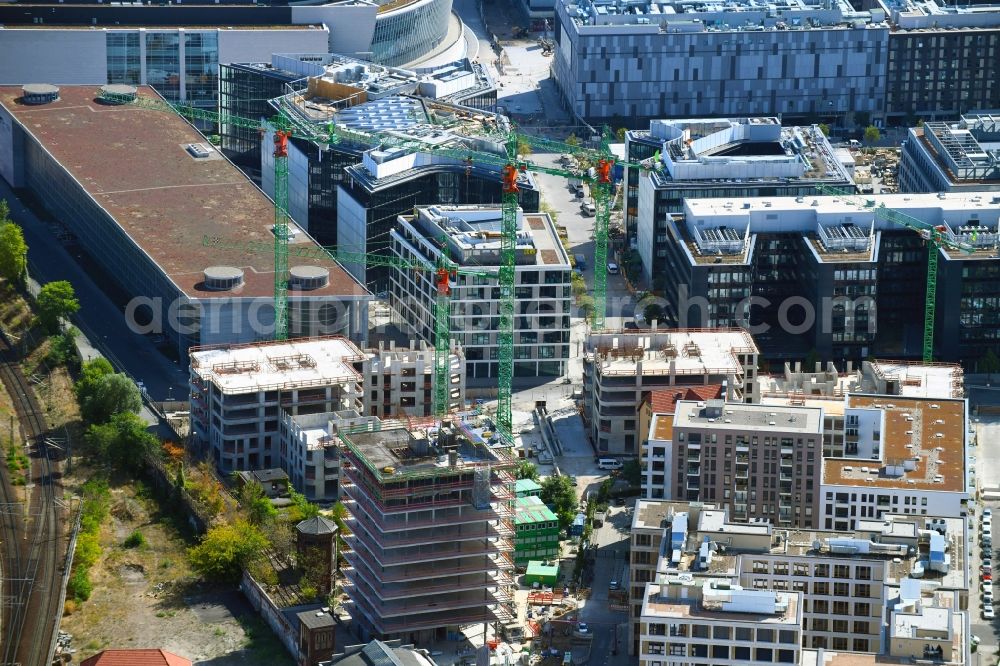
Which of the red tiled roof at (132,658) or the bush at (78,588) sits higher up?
the red tiled roof at (132,658)

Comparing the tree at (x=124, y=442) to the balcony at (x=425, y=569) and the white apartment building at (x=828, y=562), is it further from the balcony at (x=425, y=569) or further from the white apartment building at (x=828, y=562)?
the white apartment building at (x=828, y=562)

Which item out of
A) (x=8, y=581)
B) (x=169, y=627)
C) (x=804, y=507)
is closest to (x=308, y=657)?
(x=169, y=627)

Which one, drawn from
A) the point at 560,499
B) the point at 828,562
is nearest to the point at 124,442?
the point at 560,499

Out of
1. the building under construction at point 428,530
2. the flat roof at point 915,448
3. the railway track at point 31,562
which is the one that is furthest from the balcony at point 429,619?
the flat roof at point 915,448

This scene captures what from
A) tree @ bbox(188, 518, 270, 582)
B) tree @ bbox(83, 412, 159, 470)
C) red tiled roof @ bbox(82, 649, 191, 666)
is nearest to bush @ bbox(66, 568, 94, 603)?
tree @ bbox(188, 518, 270, 582)

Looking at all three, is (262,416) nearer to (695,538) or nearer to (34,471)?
(34,471)

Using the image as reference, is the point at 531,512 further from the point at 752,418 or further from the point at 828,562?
the point at 828,562
